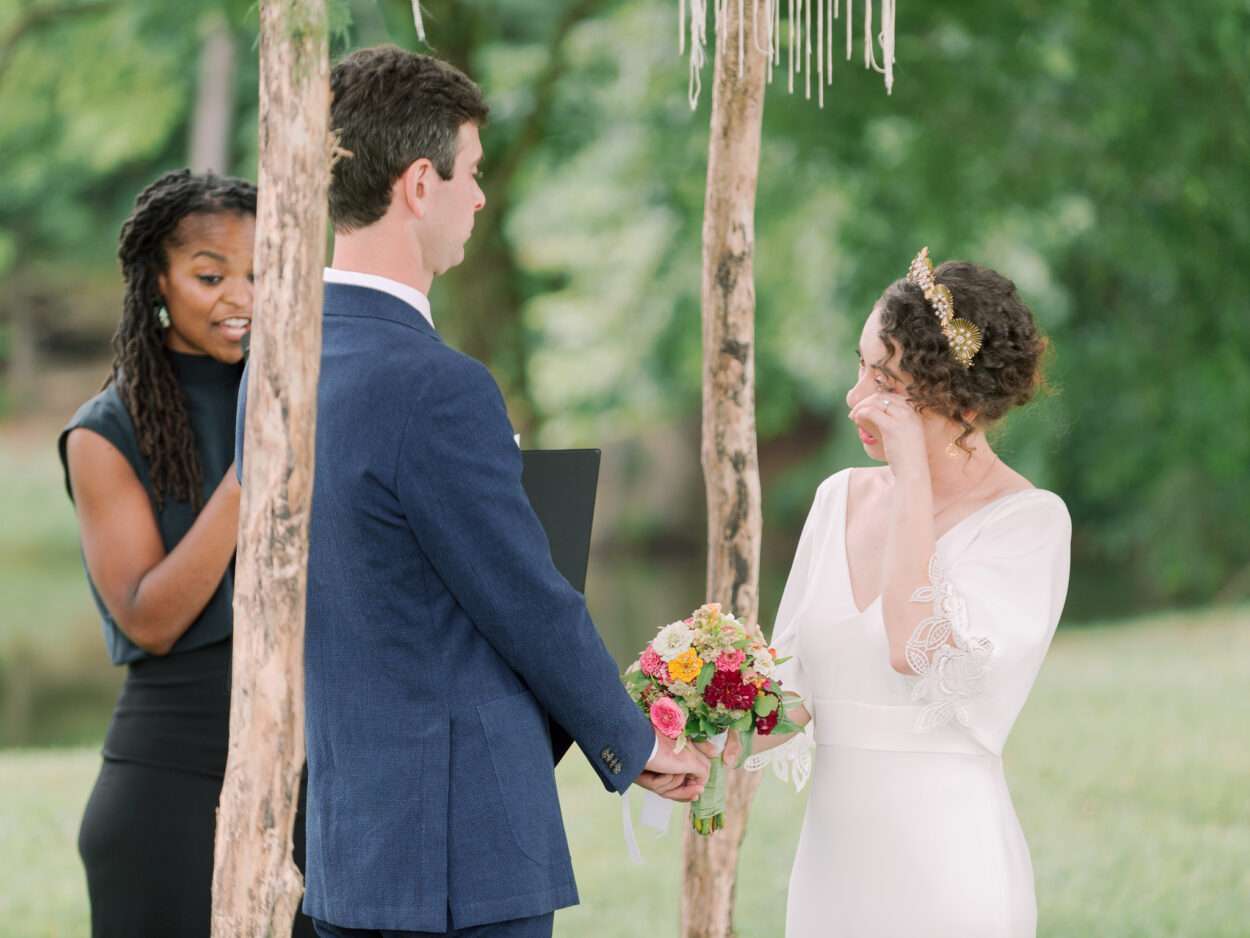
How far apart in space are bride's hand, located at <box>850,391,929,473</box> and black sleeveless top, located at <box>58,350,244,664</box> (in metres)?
1.27

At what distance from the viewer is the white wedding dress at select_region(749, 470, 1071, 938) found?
265 cm

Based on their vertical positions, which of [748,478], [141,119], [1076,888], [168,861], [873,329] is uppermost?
[141,119]

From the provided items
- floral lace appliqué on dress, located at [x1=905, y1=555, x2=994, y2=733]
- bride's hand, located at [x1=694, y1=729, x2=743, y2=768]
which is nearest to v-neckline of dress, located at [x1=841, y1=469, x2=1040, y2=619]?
floral lace appliqué on dress, located at [x1=905, y1=555, x2=994, y2=733]

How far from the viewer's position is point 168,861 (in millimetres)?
2959

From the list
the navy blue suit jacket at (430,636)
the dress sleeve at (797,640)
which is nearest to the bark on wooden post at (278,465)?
the navy blue suit jacket at (430,636)

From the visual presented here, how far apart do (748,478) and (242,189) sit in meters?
1.47

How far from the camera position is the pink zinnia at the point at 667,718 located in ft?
8.42

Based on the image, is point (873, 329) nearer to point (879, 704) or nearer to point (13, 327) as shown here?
point (879, 704)

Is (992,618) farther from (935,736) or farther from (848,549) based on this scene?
(848,549)

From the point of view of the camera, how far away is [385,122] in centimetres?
222

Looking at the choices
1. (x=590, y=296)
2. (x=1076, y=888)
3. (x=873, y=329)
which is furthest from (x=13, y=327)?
(x=873, y=329)

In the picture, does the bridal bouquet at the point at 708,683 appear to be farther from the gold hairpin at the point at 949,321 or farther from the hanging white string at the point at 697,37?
the hanging white string at the point at 697,37

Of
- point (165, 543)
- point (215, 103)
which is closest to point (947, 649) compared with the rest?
point (165, 543)

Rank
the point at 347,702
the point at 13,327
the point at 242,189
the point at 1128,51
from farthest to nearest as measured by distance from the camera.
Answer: the point at 13,327 → the point at 1128,51 → the point at 242,189 → the point at 347,702
